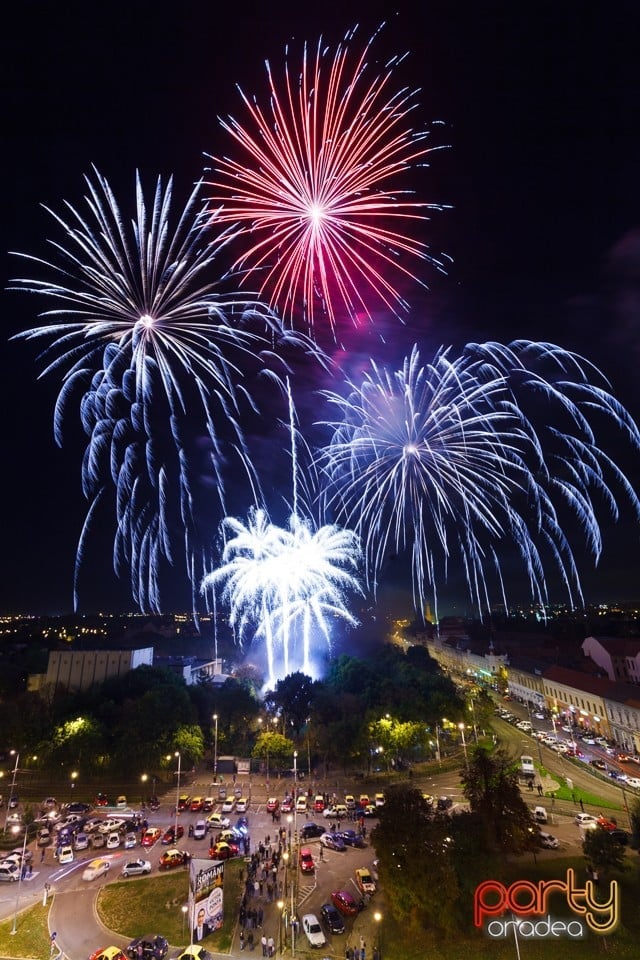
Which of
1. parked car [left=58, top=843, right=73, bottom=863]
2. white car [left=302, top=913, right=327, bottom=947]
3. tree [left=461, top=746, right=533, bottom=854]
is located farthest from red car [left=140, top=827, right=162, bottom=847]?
tree [left=461, top=746, right=533, bottom=854]

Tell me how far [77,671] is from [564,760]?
171ft

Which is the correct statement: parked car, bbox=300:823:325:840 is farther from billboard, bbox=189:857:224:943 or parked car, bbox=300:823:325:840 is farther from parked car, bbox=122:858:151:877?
billboard, bbox=189:857:224:943

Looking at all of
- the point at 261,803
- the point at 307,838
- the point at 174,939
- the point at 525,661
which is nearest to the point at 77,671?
the point at 261,803

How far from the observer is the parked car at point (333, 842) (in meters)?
25.9

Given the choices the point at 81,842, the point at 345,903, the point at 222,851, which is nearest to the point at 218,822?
the point at 222,851

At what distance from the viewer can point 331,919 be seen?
1928 centimetres

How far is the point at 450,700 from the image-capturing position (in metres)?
43.1

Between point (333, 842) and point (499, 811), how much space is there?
9547 mm

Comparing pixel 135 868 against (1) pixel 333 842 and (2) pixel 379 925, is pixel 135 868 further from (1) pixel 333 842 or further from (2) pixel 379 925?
(2) pixel 379 925

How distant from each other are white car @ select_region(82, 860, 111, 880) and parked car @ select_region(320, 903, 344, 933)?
11513 mm

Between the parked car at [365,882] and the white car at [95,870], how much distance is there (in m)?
12.6

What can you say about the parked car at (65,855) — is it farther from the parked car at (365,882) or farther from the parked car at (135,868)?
the parked car at (365,882)

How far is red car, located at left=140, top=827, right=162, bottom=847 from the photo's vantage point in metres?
27.1

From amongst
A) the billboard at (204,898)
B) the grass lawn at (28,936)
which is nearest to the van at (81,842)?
the grass lawn at (28,936)
